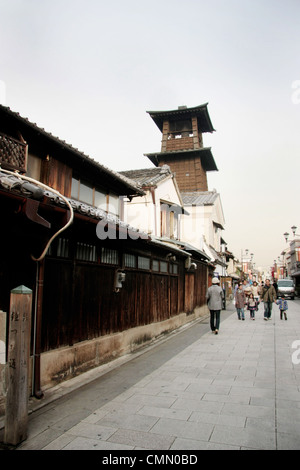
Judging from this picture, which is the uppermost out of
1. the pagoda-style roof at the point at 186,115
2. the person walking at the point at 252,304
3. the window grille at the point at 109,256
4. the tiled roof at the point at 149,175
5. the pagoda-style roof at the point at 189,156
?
the pagoda-style roof at the point at 186,115

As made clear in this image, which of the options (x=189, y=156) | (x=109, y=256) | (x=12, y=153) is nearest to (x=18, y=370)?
(x=109, y=256)

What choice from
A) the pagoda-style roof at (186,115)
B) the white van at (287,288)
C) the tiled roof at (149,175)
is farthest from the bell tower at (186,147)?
the white van at (287,288)

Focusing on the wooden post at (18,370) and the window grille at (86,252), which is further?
the window grille at (86,252)

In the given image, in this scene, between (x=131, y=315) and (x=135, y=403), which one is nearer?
(x=135, y=403)

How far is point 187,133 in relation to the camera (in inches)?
1316

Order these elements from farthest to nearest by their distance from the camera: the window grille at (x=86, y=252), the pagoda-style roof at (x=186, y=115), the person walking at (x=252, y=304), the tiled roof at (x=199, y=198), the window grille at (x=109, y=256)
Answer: the pagoda-style roof at (x=186, y=115) → the tiled roof at (x=199, y=198) → the person walking at (x=252, y=304) → the window grille at (x=109, y=256) → the window grille at (x=86, y=252)

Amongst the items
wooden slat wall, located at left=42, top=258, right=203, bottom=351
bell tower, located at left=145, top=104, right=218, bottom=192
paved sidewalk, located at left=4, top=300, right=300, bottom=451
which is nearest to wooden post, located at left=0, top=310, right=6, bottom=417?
paved sidewalk, located at left=4, top=300, right=300, bottom=451

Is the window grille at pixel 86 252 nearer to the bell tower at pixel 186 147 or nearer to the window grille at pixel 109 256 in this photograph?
the window grille at pixel 109 256

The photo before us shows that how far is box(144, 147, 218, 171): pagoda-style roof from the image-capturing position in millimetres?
31219

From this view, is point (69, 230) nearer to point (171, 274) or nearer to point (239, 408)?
point (239, 408)

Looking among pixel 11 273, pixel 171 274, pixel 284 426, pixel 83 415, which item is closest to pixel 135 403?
pixel 83 415

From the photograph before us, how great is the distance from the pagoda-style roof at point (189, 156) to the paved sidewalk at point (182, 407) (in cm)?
2493

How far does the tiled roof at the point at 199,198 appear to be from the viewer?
28078mm
